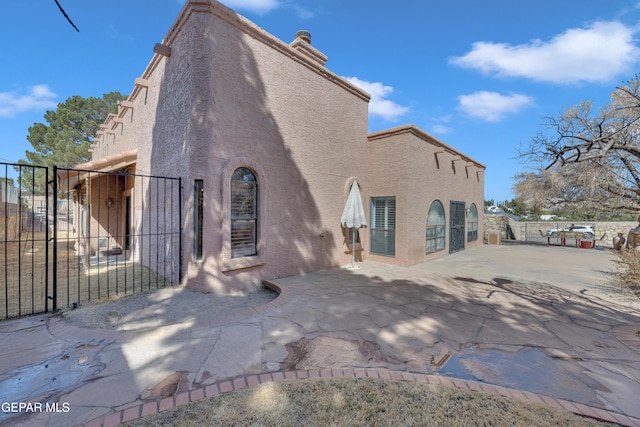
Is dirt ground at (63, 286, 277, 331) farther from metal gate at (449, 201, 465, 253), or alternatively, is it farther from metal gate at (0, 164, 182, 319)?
metal gate at (449, 201, 465, 253)

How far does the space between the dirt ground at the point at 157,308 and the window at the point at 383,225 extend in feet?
17.2

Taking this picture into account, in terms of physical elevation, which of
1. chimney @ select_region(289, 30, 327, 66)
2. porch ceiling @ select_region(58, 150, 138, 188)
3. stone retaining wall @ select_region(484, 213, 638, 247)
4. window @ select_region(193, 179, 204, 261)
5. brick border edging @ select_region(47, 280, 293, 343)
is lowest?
brick border edging @ select_region(47, 280, 293, 343)

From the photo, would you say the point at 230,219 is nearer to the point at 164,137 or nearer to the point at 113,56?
the point at 164,137

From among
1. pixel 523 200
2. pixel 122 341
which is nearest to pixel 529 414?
pixel 122 341

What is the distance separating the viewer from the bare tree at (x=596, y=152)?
21.6ft

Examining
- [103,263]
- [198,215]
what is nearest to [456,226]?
[198,215]

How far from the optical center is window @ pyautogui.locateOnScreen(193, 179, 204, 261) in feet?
20.6

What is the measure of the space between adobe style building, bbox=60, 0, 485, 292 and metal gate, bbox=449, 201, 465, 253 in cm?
139

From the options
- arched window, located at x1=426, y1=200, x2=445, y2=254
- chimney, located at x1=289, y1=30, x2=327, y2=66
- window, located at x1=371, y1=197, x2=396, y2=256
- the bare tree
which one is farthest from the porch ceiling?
the bare tree

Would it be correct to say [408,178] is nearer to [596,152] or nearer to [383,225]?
[383,225]

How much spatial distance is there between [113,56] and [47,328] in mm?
12105

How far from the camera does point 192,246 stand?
6.39 metres

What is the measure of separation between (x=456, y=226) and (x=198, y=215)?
12.5 meters

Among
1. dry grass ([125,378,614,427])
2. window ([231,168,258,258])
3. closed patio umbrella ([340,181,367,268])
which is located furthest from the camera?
closed patio umbrella ([340,181,367,268])
